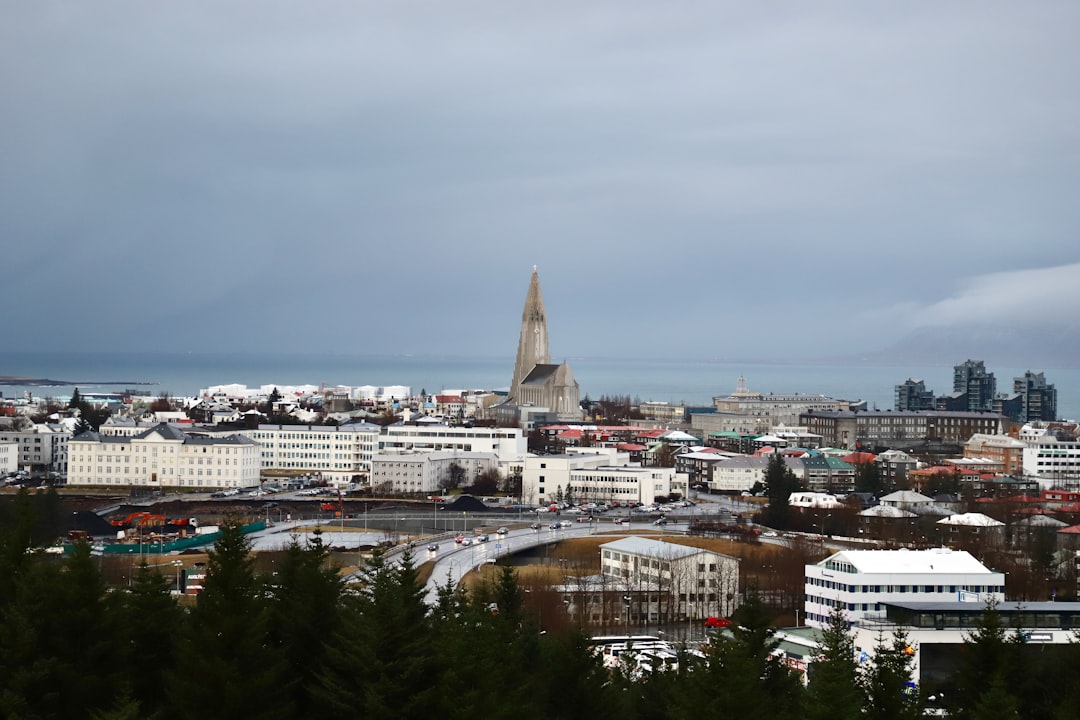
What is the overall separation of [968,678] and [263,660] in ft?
24.3

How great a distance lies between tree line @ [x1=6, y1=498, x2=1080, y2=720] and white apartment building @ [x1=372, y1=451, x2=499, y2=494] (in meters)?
36.2

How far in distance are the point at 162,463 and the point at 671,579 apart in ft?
91.9

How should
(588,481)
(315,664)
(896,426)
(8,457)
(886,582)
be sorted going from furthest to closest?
(896,426) → (8,457) → (588,481) → (886,582) → (315,664)

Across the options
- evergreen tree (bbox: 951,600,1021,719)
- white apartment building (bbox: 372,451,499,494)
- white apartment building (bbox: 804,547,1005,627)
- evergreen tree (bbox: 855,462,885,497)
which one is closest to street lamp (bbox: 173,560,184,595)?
white apartment building (bbox: 804,547,1005,627)

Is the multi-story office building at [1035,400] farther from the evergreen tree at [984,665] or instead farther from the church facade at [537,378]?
the evergreen tree at [984,665]

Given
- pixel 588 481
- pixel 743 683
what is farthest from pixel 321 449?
pixel 743 683

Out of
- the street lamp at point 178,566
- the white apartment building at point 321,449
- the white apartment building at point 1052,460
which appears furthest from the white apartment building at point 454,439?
the street lamp at point 178,566

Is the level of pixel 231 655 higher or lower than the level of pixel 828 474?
higher

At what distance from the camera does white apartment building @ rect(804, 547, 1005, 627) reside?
944 inches

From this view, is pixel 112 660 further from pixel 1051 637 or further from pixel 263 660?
pixel 1051 637

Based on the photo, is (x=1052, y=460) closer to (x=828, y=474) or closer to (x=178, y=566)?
(x=828, y=474)

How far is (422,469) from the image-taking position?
171 ft

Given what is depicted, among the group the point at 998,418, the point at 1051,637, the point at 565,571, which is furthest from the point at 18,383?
the point at 1051,637

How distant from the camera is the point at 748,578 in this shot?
29031mm
